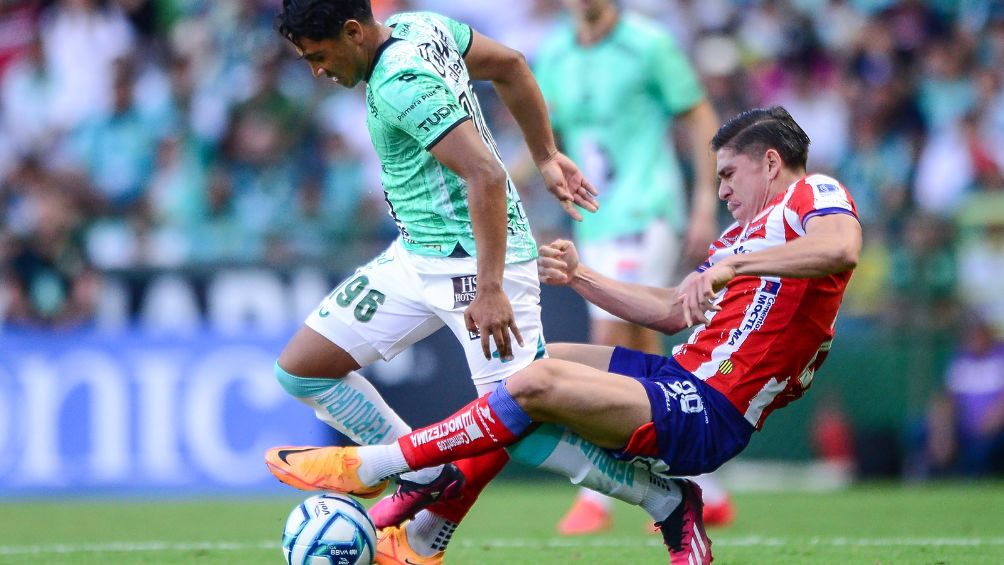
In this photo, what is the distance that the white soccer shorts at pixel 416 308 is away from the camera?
4.78 metres

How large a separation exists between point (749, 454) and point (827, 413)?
65 centimetres

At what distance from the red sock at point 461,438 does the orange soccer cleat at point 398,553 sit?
511 mm

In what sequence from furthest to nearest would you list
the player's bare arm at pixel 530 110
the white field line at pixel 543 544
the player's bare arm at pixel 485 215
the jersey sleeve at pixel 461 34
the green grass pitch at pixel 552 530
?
the white field line at pixel 543 544 → the green grass pitch at pixel 552 530 → the player's bare arm at pixel 530 110 → the jersey sleeve at pixel 461 34 → the player's bare arm at pixel 485 215

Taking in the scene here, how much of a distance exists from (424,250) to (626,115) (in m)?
2.63

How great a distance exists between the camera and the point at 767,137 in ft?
15.9

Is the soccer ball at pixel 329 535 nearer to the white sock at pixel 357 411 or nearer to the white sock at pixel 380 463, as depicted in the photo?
the white sock at pixel 380 463

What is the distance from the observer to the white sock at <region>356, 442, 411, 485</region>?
15.1 ft

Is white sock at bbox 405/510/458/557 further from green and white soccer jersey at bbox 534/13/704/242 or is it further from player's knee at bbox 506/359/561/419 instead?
green and white soccer jersey at bbox 534/13/704/242

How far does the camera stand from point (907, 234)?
1016 cm

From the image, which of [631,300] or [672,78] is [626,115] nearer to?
[672,78]

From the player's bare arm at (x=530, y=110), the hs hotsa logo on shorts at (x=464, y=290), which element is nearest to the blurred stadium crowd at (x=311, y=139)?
the player's bare arm at (x=530, y=110)

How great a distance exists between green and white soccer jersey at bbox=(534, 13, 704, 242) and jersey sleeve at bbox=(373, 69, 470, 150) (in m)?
2.72

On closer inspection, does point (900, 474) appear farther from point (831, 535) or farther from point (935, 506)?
point (831, 535)

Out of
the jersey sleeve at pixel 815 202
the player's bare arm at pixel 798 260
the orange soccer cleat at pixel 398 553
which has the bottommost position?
the orange soccer cleat at pixel 398 553
